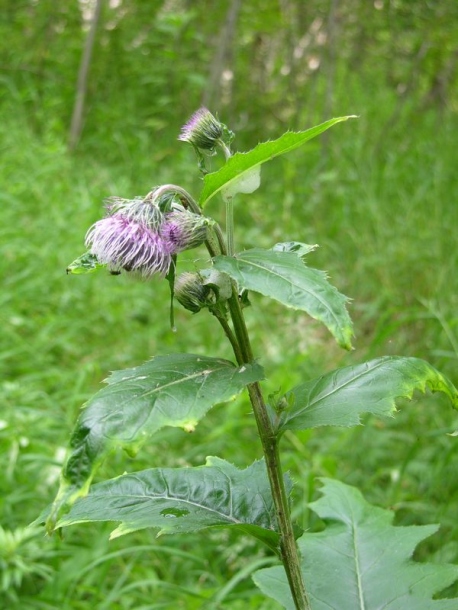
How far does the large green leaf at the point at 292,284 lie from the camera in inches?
33.1

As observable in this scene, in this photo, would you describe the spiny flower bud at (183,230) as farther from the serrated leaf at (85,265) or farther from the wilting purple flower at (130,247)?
the serrated leaf at (85,265)

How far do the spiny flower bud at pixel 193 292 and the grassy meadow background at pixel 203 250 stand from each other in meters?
0.03

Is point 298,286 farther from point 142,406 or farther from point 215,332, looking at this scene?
point 215,332

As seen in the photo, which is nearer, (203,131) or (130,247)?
(130,247)

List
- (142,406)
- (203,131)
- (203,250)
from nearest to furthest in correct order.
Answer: (142,406)
(203,131)
(203,250)

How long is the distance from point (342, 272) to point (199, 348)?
1339mm

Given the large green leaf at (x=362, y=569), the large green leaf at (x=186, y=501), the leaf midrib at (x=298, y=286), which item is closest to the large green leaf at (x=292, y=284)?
the leaf midrib at (x=298, y=286)

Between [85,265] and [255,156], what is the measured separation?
0.99ft

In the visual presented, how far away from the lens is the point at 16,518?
2.40 metres

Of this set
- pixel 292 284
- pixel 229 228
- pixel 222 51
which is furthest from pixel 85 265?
pixel 222 51

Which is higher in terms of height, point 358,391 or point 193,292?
point 193,292

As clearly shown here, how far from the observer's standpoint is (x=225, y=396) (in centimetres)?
89

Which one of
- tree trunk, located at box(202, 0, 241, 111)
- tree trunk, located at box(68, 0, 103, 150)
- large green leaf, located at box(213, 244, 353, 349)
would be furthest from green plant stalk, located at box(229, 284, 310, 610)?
tree trunk, located at box(68, 0, 103, 150)

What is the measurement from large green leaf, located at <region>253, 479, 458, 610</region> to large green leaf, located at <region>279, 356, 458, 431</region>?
0.36m
